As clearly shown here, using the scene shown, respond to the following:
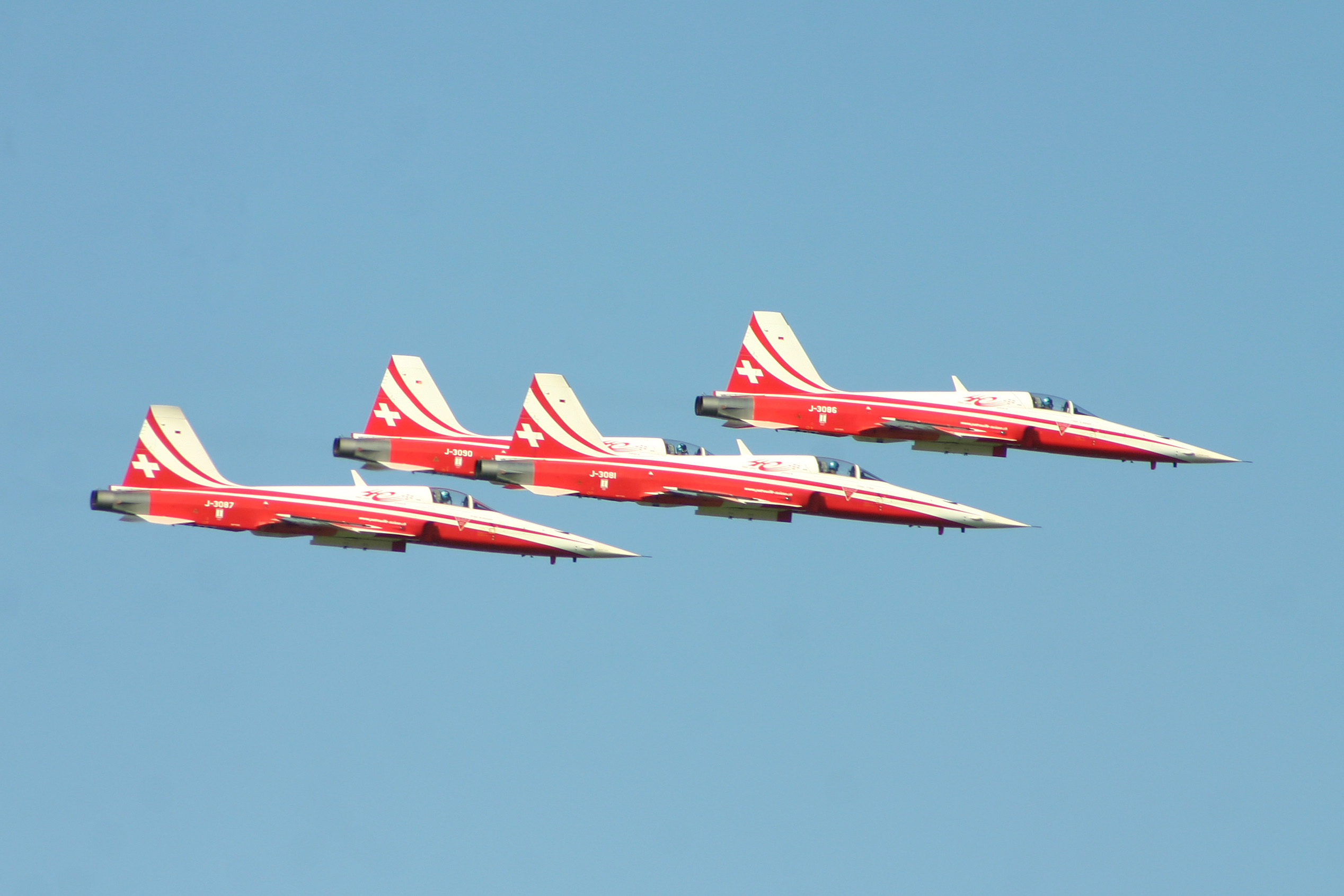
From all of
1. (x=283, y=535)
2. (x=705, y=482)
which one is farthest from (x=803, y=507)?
(x=283, y=535)

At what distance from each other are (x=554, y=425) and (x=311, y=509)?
11277 mm

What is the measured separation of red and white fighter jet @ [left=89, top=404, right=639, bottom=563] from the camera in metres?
124

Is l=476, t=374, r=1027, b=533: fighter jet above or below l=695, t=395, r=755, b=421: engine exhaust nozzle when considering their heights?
below

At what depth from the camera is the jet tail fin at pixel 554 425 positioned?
419 ft

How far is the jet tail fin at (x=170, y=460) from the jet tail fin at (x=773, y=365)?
2248 centimetres

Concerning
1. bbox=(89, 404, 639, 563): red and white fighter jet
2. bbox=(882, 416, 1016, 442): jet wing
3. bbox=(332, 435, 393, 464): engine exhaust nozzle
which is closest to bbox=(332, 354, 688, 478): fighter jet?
bbox=(332, 435, 393, 464): engine exhaust nozzle

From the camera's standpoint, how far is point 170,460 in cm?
12531

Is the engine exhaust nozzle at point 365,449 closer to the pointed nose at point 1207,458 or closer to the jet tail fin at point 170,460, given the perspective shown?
the jet tail fin at point 170,460

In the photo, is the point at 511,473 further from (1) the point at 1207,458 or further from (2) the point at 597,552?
(1) the point at 1207,458

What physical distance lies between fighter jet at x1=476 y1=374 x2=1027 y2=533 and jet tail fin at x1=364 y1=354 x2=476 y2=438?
844 cm

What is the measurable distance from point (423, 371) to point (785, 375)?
676 inches

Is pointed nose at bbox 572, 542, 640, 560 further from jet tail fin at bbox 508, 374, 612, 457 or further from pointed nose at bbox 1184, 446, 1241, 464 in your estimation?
pointed nose at bbox 1184, 446, 1241, 464

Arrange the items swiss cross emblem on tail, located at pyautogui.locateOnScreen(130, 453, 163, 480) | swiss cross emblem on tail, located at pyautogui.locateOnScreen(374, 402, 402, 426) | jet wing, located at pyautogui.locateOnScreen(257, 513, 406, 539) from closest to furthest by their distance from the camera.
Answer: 1. jet wing, located at pyautogui.locateOnScreen(257, 513, 406, 539)
2. swiss cross emblem on tail, located at pyautogui.locateOnScreen(130, 453, 163, 480)
3. swiss cross emblem on tail, located at pyautogui.locateOnScreen(374, 402, 402, 426)

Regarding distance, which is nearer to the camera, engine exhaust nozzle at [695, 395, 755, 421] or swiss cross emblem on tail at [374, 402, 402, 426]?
engine exhaust nozzle at [695, 395, 755, 421]
